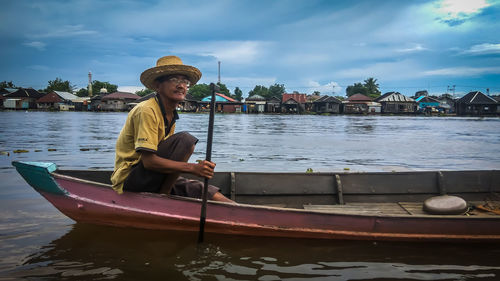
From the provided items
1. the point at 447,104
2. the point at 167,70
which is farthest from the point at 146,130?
the point at 447,104

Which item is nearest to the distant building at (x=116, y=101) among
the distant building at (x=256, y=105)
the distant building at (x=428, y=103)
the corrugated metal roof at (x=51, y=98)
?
the corrugated metal roof at (x=51, y=98)

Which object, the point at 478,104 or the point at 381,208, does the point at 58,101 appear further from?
the point at 478,104

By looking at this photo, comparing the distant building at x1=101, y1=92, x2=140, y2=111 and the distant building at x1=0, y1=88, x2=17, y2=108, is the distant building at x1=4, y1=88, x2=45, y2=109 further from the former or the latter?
the distant building at x1=101, y1=92, x2=140, y2=111

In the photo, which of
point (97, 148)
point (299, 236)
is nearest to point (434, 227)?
point (299, 236)

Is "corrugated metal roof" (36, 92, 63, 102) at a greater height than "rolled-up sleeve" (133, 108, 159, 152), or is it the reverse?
"corrugated metal roof" (36, 92, 63, 102)

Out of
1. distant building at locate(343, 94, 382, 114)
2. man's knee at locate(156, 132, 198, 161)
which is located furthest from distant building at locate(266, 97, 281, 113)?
man's knee at locate(156, 132, 198, 161)

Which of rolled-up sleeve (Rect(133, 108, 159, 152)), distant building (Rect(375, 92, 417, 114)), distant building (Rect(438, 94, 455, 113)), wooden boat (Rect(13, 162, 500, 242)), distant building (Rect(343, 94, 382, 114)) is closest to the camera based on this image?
rolled-up sleeve (Rect(133, 108, 159, 152))

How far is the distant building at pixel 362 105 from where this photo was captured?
61344 mm

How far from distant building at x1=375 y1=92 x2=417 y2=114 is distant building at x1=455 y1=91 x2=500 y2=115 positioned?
8.25 m

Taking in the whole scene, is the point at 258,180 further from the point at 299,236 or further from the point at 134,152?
the point at 134,152

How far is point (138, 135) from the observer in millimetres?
3326

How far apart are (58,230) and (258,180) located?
2.61 m

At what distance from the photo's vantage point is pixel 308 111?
65000 millimetres

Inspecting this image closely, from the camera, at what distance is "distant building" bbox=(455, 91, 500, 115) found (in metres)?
57.9
